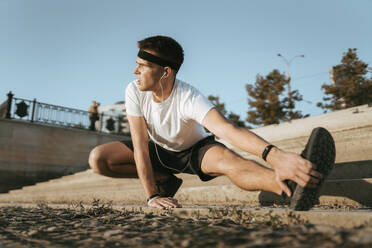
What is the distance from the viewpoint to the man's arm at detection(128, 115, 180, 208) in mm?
2721

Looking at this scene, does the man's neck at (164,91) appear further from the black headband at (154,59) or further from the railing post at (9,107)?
the railing post at (9,107)

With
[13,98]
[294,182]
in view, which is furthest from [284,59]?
[294,182]

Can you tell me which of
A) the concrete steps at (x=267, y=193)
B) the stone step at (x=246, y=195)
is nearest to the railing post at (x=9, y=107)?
the stone step at (x=246, y=195)

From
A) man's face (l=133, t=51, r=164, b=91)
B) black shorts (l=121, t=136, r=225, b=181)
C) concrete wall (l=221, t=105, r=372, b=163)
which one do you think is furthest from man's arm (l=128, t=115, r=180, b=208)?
concrete wall (l=221, t=105, r=372, b=163)

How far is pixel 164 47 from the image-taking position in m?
2.83

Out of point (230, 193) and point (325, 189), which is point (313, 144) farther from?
point (230, 193)

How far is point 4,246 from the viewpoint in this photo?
1493mm

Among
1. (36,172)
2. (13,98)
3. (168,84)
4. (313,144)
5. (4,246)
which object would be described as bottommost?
(36,172)

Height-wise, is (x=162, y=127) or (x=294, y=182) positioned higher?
(x=162, y=127)

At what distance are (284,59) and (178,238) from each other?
23769 millimetres

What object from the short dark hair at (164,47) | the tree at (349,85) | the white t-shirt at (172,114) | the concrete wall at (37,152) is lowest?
the concrete wall at (37,152)

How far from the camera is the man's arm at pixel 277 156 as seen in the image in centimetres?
165

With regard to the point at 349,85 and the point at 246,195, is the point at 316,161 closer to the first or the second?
the point at 246,195

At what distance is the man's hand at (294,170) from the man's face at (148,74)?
1411mm
